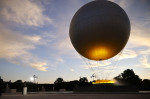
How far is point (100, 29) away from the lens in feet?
48.2

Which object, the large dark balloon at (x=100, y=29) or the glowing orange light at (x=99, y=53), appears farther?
the glowing orange light at (x=99, y=53)

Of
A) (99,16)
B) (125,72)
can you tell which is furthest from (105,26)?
(125,72)

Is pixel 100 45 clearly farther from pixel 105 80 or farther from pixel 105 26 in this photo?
pixel 105 80

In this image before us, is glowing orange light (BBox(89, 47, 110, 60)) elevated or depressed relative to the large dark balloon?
depressed

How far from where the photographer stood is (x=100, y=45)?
1550cm

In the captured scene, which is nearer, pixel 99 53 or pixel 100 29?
pixel 100 29

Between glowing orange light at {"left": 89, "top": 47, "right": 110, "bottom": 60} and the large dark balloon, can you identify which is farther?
glowing orange light at {"left": 89, "top": 47, "right": 110, "bottom": 60}

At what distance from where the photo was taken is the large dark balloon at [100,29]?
14.7 metres

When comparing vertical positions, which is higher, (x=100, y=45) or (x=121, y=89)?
(x=100, y=45)

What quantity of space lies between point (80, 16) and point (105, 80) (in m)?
8.28

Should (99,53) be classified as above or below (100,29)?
below

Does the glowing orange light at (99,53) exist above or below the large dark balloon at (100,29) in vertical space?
below

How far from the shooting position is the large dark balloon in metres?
14.7

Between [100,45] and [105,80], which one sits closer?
[100,45]
